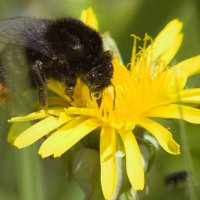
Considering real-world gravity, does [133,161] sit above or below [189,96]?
below

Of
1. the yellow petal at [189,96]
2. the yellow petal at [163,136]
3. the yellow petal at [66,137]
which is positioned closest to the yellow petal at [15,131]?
the yellow petal at [66,137]

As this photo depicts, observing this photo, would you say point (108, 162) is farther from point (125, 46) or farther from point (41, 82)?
point (125, 46)

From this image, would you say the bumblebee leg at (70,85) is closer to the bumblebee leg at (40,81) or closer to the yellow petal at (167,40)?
the bumblebee leg at (40,81)

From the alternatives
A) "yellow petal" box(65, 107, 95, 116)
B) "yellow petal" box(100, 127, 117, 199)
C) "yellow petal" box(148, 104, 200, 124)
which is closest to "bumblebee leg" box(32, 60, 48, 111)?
"yellow petal" box(65, 107, 95, 116)

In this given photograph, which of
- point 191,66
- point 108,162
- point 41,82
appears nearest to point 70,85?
point 41,82

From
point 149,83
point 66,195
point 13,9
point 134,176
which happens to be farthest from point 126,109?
point 13,9

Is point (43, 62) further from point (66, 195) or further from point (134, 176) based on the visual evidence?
point (66, 195)

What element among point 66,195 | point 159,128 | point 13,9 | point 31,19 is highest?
point 13,9

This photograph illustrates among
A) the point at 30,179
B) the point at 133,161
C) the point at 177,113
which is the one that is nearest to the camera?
the point at 30,179
